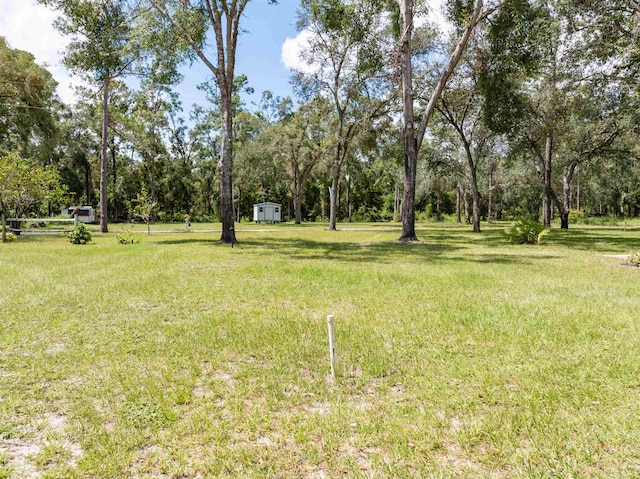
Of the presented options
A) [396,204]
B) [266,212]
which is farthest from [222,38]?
[396,204]

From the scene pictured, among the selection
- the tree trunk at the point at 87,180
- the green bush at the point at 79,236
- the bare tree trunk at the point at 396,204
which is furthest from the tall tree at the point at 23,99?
the bare tree trunk at the point at 396,204

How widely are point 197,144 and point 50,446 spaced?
58.7 m

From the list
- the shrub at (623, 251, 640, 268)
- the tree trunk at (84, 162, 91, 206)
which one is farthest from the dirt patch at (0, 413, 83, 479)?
the tree trunk at (84, 162, 91, 206)

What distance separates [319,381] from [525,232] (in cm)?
1580

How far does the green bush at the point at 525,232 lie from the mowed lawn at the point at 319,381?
32.3 feet

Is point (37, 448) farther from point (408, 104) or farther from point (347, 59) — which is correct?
point (347, 59)

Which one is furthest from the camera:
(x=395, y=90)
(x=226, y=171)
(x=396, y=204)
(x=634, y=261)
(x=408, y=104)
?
(x=396, y=204)

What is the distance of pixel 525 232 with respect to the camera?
16.6 m

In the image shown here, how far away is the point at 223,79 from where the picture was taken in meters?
15.9

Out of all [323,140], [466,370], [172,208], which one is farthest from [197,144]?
[466,370]

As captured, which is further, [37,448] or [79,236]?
[79,236]

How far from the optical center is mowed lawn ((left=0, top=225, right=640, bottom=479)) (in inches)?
98.6

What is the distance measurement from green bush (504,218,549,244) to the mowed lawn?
32.3 ft

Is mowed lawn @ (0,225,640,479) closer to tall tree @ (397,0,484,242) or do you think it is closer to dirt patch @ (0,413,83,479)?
dirt patch @ (0,413,83,479)
